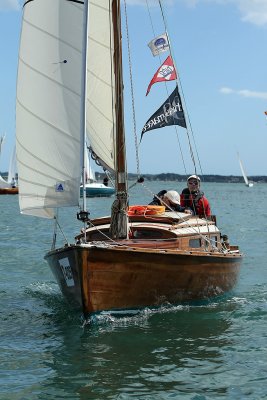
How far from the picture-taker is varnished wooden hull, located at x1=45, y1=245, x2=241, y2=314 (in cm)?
1190

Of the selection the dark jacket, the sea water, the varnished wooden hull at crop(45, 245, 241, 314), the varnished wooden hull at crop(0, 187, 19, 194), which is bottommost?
the sea water

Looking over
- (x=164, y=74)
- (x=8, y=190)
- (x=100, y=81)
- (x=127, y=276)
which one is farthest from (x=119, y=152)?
(x=8, y=190)

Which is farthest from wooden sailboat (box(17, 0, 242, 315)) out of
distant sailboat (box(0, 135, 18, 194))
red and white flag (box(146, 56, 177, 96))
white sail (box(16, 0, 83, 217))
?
distant sailboat (box(0, 135, 18, 194))

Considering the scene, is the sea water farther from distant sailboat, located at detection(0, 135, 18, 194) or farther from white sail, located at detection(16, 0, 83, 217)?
distant sailboat, located at detection(0, 135, 18, 194)

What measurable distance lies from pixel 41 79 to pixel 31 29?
0.99 m

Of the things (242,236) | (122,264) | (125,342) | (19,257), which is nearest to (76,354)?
(125,342)

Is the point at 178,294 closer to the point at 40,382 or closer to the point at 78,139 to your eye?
the point at 78,139

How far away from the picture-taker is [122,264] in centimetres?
1209

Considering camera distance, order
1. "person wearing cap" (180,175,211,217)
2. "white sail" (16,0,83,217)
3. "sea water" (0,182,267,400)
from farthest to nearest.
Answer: "person wearing cap" (180,175,211,217)
"white sail" (16,0,83,217)
"sea water" (0,182,267,400)

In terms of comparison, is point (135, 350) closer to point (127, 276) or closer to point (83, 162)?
point (127, 276)

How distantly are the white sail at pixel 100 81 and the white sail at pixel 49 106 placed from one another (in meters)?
0.82

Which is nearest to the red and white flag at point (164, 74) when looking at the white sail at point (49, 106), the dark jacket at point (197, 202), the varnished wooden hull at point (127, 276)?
the white sail at point (49, 106)

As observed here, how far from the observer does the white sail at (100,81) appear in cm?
1338

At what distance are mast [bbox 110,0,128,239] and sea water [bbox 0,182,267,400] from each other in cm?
178
